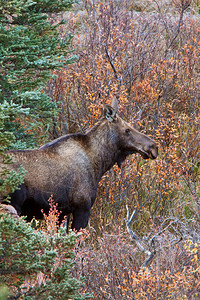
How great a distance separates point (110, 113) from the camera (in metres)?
6.61

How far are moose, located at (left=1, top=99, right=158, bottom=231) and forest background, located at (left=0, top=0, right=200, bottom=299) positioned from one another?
1.75 feet

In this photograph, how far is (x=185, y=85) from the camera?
10.5m

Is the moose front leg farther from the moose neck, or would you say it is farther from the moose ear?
the moose ear

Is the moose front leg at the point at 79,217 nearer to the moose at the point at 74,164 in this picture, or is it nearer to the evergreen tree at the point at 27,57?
the moose at the point at 74,164

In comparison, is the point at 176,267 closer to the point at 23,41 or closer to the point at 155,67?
the point at 23,41

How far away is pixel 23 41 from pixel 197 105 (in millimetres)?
4783

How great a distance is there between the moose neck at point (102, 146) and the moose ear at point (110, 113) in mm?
101

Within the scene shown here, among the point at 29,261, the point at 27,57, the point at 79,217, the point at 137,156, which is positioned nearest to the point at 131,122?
the point at 137,156

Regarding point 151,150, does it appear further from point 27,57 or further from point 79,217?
point 27,57

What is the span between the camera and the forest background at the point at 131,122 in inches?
199

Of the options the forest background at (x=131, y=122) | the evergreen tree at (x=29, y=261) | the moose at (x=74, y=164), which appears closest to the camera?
the evergreen tree at (x=29, y=261)

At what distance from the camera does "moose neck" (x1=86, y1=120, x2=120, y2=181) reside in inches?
259

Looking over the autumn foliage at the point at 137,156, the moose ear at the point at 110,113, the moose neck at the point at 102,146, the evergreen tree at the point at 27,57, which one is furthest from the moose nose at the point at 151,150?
the evergreen tree at the point at 27,57

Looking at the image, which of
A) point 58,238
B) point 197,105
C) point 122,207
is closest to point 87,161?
point 122,207
